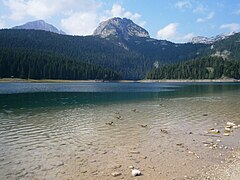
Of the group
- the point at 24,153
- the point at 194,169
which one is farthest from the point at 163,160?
the point at 24,153

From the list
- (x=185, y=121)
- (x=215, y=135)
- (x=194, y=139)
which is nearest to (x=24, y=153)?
(x=194, y=139)

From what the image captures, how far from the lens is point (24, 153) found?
20938mm

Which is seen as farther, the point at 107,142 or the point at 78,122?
the point at 78,122

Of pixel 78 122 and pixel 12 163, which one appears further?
pixel 78 122

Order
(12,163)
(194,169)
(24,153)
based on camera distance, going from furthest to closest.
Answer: (24,153)
(12,163)
(194,169)

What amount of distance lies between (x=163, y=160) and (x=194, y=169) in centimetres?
273

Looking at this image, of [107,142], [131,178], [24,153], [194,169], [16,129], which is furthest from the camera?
[16,129]

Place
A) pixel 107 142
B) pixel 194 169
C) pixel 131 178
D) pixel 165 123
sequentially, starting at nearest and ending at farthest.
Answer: pixel 131 178 → pixel 194 169 → pixel 107 142 → pixel 165 123

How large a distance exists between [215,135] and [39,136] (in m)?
17.1

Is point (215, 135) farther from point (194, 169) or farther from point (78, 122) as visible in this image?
point (78, 122)

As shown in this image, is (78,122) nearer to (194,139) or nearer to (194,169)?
(194,139)

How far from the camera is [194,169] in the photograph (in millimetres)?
17484

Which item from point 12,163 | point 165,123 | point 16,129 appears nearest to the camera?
point 12,163

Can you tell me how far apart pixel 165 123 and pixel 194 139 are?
9.26 m
